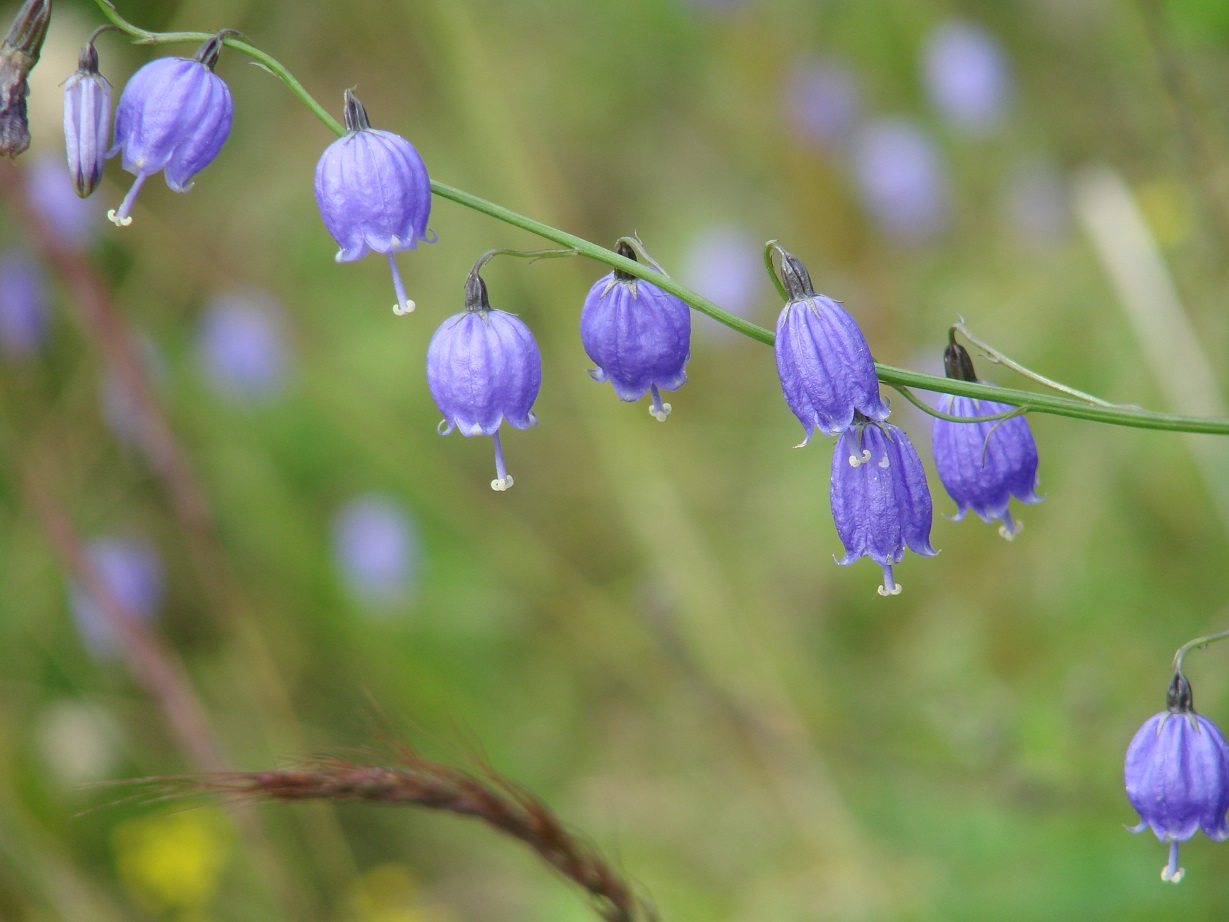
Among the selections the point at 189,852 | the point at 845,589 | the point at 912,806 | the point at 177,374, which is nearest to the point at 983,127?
the point at 845,589

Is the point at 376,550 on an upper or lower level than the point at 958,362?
upper

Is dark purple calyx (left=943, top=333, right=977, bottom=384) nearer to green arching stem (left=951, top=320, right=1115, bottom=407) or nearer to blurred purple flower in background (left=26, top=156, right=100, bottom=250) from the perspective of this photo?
green arching stem (left=951, top=320, right=1115, bottom=407)

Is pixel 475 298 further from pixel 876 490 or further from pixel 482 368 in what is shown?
pixel 876 490

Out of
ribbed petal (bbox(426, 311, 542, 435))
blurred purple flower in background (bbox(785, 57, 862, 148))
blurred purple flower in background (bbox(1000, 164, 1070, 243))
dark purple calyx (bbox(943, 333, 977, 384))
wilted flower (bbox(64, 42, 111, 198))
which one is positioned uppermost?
blurred purple flower in background (bbox(785, 57, 862, 148))

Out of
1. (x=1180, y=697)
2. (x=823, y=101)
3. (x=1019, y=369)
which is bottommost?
(x=1180, y=697)

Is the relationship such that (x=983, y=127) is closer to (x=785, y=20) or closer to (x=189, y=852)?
(x=785, y=20)

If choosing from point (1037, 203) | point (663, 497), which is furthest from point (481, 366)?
point (1037, 203)

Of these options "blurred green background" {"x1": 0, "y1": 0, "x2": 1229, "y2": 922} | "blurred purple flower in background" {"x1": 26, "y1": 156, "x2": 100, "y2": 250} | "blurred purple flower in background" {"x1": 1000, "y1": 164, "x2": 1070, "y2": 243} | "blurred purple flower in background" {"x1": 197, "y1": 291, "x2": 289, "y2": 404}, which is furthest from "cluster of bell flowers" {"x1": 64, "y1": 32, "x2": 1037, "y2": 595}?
"blurred purple flower in background" {"x1": 1000, "y1": 164, "x2": 1070, "y2": 243}

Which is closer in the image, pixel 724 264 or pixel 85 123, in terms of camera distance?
pixel 85 123
